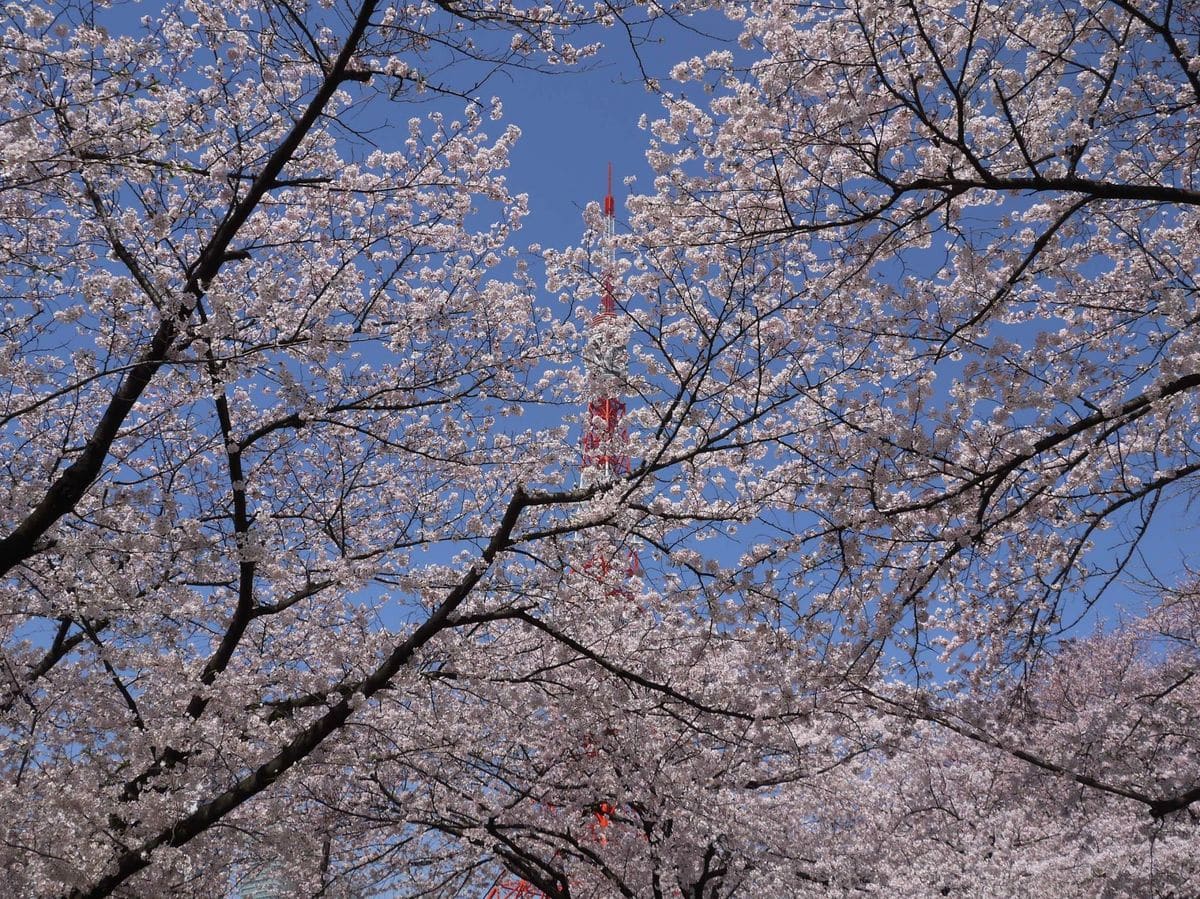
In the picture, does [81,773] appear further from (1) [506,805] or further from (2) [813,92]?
(2) [813,92]

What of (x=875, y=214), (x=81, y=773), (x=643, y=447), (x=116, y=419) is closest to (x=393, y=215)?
(x=643, y=447)

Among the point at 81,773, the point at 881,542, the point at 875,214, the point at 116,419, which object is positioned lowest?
the point at 81,773

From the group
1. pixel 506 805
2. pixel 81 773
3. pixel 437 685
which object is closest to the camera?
pixel 81 773

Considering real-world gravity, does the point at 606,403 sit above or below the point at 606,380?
above

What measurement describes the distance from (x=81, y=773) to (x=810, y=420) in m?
5.52

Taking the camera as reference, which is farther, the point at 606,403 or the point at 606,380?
the point at 606,403

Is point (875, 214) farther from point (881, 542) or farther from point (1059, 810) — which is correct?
point (1059, 810)

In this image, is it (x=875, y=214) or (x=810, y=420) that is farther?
(x=810, y=420)

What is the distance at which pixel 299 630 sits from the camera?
26.3ft

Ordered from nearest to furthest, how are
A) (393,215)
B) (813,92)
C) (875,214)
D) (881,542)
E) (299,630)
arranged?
1. (875,214)
2. (813,92)
3. (881,542)
4. (393,215)
5. (299,630)

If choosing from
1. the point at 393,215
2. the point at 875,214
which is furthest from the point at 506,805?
the point at 875,214

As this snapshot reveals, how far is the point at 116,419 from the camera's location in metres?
4.27

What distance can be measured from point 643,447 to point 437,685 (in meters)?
2.48

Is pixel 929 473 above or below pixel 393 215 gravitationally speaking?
below
